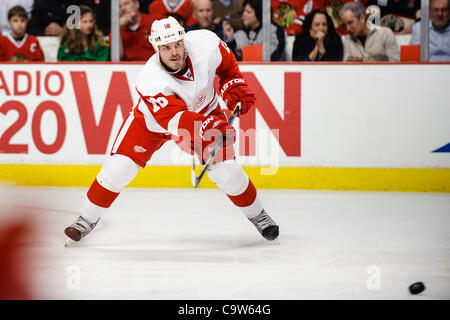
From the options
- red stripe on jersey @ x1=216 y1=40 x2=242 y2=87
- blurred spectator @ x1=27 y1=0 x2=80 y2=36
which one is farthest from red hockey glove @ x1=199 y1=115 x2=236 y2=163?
blurred spectator @ x1=27 y1=0 x2=80 y2=36

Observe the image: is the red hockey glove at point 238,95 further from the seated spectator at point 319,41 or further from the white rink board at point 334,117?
the seated spectator at point 319,41

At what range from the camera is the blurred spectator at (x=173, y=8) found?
18.7 ft

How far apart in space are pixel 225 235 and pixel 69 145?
Answer: 2.20 meters

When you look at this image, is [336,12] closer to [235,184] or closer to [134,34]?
[134,34]

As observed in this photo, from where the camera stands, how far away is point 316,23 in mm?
5539

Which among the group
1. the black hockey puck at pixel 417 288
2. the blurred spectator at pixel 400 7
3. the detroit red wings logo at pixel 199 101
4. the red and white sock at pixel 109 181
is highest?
the blurred spectator at pixel 400 7

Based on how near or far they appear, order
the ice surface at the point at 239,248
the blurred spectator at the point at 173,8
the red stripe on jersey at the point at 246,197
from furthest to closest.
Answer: the blurred spectator at the point at 173,8, the red stripe on jersey at the point at 246,197, the ice surface at the point at 239,248

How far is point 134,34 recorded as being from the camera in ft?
18.9

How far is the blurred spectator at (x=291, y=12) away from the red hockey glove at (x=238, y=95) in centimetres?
220

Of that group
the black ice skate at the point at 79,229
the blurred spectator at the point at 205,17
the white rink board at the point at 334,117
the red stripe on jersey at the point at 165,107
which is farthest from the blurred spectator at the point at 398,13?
the black ice skate at the point at 79,229

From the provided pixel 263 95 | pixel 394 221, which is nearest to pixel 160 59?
pixel 394 221

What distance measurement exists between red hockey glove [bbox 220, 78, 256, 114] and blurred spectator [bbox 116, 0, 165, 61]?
232cm

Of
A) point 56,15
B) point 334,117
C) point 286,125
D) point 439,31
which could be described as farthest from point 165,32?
point 439,31

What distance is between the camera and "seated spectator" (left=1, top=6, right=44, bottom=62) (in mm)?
5762
